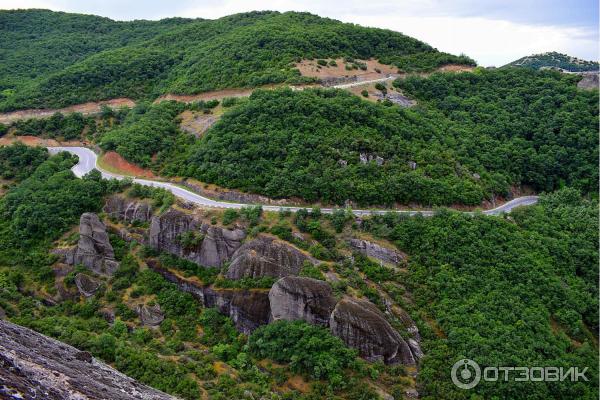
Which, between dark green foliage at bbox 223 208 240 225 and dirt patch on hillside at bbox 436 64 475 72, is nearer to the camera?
dark green foliage at bbox 223 208 240 225

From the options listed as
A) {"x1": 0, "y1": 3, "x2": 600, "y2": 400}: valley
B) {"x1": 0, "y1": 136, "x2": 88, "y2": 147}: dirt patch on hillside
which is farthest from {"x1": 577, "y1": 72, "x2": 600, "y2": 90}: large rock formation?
{"x1": 0, "y1": 136, "x2": 88, "y2": 147}: dirt patch on hillside

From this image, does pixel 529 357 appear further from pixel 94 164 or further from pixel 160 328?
pixel 94 164

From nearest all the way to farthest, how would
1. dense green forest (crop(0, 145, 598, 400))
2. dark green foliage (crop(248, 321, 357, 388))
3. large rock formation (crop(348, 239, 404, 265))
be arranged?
dense green forest (crop(0, 145, 598, 400)) < dark green foliage (crop(248, 321, 357, 388)) < large rock formation (crop(348, 239, 404, 265))

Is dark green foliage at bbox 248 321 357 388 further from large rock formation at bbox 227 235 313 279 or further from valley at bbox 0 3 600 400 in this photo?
large rock formation at bbox 227 235 313 279

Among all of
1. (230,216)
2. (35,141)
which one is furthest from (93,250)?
(35,141)

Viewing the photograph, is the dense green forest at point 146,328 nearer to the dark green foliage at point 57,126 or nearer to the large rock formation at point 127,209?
the large rock formation at point 127,209

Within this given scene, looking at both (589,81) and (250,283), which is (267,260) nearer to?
(250,283)
